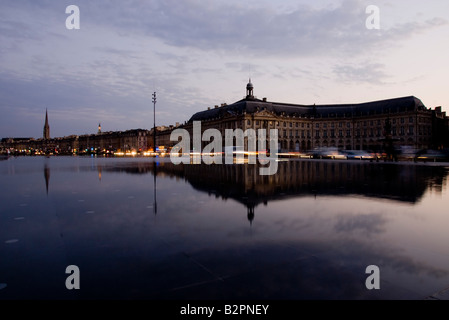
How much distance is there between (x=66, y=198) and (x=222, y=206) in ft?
20.8

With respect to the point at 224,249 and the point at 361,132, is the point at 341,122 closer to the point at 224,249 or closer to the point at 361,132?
the point at 361,132

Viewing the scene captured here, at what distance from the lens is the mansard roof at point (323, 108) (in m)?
100

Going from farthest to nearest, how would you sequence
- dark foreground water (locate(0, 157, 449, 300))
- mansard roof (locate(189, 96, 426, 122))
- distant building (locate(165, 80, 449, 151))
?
mansard roof (locate(189, 96, 426, 122)) < distant building (locate(165, 80, 449, 151)) < dark foreground water (locate(0, 157, 449, 300))

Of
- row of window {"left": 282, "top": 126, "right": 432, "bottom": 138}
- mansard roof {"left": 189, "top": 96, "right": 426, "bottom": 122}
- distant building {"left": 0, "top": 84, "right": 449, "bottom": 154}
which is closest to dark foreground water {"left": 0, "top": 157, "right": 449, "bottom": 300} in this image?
distant building {"left": 0, "top": 84, "right": 449, "bottom": 154}

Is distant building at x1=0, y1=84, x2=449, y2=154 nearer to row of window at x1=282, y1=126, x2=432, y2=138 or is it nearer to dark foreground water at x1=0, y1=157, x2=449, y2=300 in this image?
row of window at x1=282, y1=126, x2=432, y2=138

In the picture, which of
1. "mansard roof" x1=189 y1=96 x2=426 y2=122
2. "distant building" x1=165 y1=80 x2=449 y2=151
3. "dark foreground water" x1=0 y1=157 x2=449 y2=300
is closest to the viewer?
"dark foreground water" x1=0 y1=157 x2=449 y2=300

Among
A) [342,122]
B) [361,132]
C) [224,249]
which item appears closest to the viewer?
[224,249]

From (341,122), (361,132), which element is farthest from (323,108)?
(361,132)

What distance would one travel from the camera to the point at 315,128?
12106 cm

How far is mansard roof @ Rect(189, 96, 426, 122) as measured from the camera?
100000 mm

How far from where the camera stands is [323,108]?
12156cm

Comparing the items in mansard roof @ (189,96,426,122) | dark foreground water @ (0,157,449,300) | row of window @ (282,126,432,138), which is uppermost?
mansard roof @ (189,96,426,122)

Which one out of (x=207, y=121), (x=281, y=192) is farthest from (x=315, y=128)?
(x=281, y=192)
